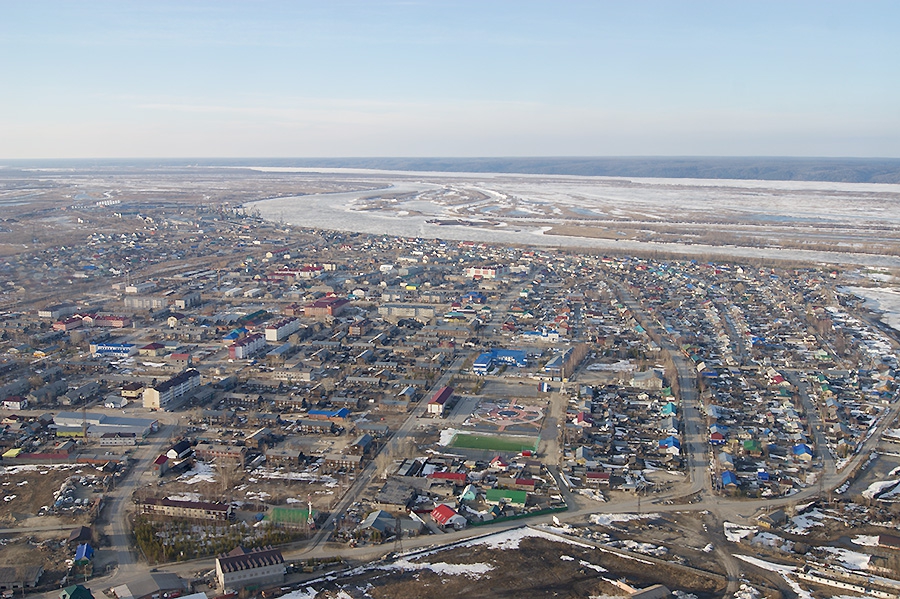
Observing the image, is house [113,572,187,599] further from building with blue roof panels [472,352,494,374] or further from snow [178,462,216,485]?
building with blue roof panels [472,352,494,374]

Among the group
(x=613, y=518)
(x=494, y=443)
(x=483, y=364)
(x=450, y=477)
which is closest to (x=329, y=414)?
(x=494, y=443)

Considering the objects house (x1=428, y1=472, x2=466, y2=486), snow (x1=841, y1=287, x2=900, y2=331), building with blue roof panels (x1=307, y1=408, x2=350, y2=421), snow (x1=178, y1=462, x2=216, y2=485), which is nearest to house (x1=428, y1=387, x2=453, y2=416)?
building with blue roof panels (x1=307, y1=408, x2=350, y2=421)

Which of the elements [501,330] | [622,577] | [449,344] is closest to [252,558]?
[622,577]

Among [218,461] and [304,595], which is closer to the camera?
[304,595]

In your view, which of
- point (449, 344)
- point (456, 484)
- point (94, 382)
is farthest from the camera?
point (449, 344)

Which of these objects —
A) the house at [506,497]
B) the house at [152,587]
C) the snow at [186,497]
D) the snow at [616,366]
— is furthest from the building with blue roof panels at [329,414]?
the snow at [616,366]

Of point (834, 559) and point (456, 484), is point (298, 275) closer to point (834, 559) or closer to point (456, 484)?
point (456, 484)
